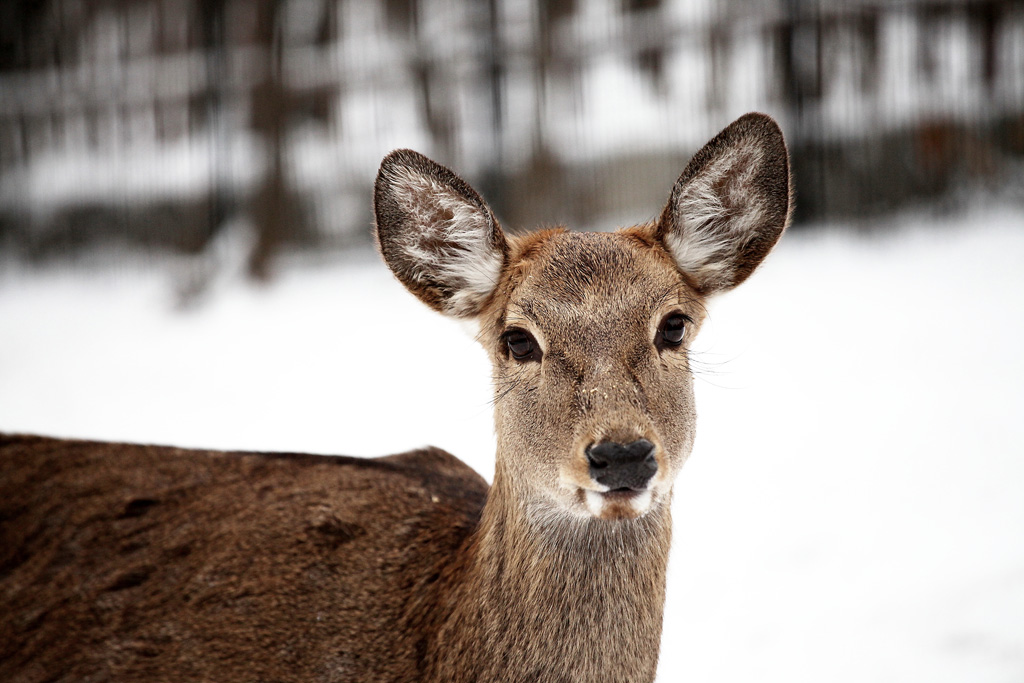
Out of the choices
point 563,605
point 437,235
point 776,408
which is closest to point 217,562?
point 563,605

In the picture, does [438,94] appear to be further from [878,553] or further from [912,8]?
[878,553]

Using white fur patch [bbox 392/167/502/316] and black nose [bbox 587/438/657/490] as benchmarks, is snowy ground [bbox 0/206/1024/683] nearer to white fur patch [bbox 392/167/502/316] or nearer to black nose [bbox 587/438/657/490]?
black nose [bbox 587/438/657/490]

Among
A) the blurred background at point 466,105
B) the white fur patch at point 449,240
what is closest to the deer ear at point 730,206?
the white fur patch at point 449,240

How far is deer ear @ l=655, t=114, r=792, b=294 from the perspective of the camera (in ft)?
9.64

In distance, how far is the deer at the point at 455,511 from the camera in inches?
104

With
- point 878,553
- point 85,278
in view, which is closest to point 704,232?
point 878,553

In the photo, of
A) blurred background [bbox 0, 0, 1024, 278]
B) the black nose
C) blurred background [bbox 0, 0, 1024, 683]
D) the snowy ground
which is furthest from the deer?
blurred background [bbox 0, 0, 1024, 278]

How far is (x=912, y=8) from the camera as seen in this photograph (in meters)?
9.30

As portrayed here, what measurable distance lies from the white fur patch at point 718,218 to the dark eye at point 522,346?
0.63 meters

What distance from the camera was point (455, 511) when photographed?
130 inches

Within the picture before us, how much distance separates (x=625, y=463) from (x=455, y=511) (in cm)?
111

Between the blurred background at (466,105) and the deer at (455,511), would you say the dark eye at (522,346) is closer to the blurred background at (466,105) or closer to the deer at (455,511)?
the deer at (455,511)

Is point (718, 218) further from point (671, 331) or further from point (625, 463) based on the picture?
point (625, 463)

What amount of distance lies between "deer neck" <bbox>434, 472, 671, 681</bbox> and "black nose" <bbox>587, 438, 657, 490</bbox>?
35cm
